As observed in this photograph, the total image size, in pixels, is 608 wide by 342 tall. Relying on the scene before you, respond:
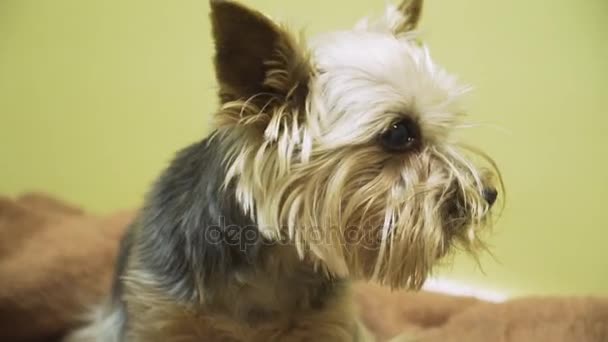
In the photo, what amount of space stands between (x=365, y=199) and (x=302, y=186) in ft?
0.32

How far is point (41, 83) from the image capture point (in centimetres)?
197

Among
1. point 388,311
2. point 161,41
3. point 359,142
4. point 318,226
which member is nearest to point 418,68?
point 359,142

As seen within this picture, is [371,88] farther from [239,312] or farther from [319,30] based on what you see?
[319,30]

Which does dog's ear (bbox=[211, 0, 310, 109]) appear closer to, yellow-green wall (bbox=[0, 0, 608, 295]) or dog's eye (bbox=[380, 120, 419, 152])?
dog's eye (bbox=[380, 120, 419, 152])

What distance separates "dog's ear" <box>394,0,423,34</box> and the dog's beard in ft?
0.82

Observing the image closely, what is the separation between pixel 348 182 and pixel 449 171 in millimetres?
164

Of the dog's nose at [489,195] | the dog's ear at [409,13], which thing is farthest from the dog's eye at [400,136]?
the dog's ear at [409,13]

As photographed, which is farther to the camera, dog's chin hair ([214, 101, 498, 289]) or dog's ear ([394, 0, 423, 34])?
dog's ear ([394, 0, 423, 34])

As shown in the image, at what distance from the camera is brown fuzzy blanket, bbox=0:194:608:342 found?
1.56m

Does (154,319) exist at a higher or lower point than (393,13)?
lower

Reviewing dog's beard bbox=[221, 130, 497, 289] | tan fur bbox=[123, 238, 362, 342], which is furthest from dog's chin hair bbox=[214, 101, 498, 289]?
tan fur bbox=[123, 238, 362, 342]

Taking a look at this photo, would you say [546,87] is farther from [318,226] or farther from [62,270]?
[62,270]

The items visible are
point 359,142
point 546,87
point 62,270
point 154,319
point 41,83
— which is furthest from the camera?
point 41,83

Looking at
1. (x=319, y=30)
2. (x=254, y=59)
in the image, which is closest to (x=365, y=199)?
(x=254, y=59)
